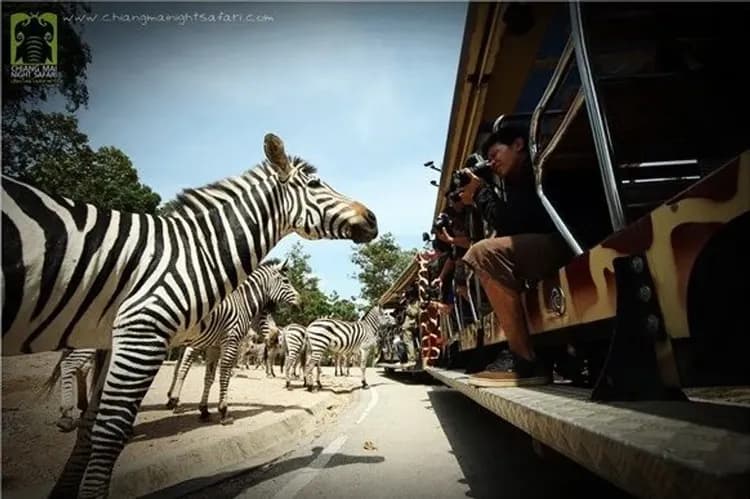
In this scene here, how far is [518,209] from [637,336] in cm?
133

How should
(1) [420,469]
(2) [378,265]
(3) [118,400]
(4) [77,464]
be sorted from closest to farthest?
1. (3) [118,400]
2. (4) [77,464]
3. (1) [420,469]
4. (2) [378,265]

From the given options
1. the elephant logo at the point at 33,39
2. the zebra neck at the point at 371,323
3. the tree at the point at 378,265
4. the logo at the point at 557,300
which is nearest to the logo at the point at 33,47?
the elephant logo at the point at 33,39

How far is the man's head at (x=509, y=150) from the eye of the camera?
254cm

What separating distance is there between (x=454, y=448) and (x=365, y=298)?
103 ft

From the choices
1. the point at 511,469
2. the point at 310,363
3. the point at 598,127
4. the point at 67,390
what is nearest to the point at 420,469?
the point at 511,469

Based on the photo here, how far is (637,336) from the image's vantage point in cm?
124

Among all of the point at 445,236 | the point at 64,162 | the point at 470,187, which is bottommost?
the point at 445,236

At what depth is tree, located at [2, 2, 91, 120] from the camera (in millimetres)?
2375

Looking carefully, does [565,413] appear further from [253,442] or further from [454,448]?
[253,442]

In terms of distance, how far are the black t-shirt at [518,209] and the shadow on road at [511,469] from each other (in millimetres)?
1441

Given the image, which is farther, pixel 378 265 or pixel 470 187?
pixel 378 265

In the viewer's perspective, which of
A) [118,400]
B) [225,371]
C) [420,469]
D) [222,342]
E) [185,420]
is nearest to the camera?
[118,400]

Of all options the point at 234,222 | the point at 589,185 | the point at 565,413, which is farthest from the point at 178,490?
the point at 589,185

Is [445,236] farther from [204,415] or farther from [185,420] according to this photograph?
[185,420]
